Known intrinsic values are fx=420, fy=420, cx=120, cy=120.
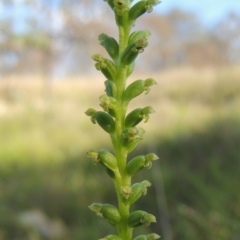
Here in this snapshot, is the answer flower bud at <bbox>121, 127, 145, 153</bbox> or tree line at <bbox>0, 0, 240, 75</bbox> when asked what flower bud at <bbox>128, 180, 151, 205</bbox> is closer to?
flower bud at <bbox>121, 127, 145, 153</bbox>

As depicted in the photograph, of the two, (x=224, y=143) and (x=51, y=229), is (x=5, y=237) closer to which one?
(x=51, y=229)

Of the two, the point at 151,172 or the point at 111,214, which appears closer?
the point at 111,214

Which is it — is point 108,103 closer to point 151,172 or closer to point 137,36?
point 137,36

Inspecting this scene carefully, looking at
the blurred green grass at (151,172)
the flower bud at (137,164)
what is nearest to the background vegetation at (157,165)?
the blurred green grass at (151,172)

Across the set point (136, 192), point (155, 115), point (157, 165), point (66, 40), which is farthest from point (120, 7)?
point (66, 40)

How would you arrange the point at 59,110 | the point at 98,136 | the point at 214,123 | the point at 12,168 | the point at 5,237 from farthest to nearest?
the point at 59,110 < the point at 98,136 < the point at 12,168 < the point at 214,123 < the point at 5,237

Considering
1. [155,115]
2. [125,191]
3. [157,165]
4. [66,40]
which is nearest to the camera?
[125,191]

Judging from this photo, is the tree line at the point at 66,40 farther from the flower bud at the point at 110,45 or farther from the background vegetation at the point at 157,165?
the flower bud at the point at 110,45

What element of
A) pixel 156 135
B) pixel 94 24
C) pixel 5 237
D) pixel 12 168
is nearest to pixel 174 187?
pixel 5 237
